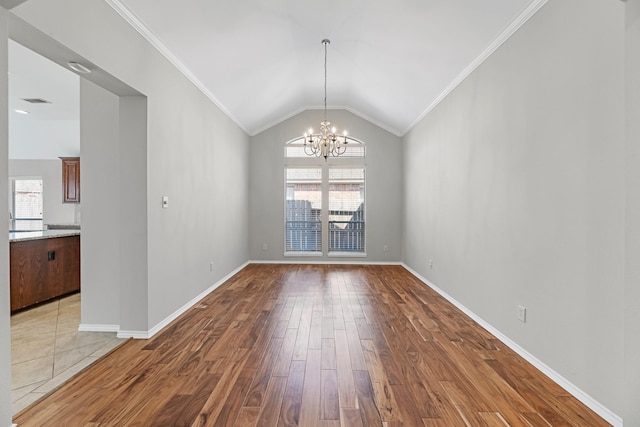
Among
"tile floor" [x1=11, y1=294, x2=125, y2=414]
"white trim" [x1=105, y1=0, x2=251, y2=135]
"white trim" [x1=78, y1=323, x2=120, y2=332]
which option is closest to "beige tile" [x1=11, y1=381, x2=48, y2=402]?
"tile floor" [x1=11, y1=294, x2=125, y2=414]

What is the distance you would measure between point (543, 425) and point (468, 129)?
302cm

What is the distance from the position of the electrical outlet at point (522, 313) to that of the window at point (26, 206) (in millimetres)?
9975

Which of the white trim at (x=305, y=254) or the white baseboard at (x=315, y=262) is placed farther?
the white trim at (x=305, y=254)

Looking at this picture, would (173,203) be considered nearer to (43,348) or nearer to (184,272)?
(184,272)

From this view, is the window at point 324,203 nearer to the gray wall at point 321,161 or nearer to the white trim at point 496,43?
the gray wall at point 321,161

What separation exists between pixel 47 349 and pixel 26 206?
7237 millimetres

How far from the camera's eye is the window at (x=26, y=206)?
807 cm

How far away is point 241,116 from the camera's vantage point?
620 cm

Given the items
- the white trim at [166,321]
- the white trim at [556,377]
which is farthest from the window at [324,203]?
the white trim at [556,377]

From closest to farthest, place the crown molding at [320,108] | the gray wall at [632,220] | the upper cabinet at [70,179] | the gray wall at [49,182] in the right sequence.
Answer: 1. the gray wall at [632,220]
2. the upper cabinet at [70,179]
3. the crown molding at [320,108]
4. the gray wall at [49,182]

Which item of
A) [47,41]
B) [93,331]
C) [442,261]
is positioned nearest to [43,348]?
[93,331]

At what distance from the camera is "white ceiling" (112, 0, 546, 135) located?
3039 millimetres

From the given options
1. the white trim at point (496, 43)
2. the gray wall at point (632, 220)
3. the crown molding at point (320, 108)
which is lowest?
the gray wall at point (632, 220)

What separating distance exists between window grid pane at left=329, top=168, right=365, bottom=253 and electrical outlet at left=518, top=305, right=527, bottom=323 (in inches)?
190
